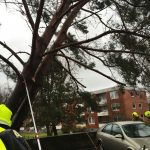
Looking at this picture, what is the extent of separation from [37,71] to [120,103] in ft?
252

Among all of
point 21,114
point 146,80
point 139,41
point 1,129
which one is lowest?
point 1,129

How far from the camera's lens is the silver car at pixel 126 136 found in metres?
11.6

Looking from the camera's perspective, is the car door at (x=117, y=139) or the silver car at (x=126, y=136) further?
the car door at (x=117, y=139)

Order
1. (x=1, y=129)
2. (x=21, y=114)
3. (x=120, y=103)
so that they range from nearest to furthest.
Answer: (x=1, y=129) → (x=21, y=114) → (x=120, y=103)

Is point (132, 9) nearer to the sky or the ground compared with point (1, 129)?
nearer to the sky

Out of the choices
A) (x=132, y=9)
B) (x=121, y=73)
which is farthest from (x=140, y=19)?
(x=121, y=73)

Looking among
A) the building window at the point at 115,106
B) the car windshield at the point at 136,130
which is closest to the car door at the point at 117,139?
the car windshield at the point at 136,130

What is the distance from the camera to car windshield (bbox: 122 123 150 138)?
489 inches

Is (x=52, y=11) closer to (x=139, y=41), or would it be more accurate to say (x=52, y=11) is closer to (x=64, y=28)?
(x=64, y=28)

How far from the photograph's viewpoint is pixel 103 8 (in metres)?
14.5

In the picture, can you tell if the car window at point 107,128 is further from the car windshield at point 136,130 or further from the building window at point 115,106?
the building window at point 115,106

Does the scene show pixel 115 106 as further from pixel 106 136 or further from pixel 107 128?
pixel 106 136

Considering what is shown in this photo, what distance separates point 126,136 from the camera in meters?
12.4

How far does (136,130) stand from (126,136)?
0.49 meters
